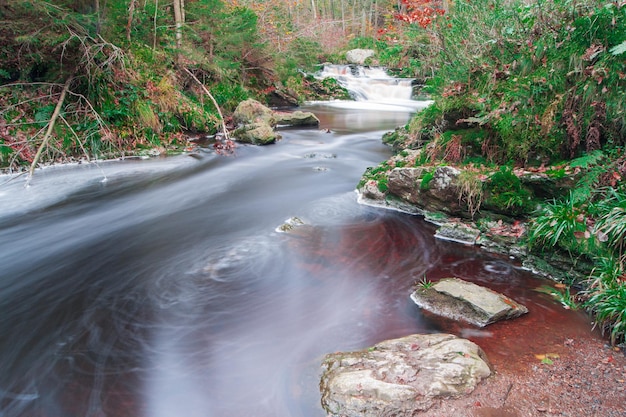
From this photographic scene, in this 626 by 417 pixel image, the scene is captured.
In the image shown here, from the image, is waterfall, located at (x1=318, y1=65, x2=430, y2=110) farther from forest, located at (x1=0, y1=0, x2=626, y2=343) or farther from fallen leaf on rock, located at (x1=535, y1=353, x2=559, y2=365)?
fallen leaf on rock, located at (x1=535, y1=353, x2=559, y2=365)

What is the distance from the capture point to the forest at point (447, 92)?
4.86 metres

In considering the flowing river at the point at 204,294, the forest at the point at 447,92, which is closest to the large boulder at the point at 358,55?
the forest at the point at 447,92

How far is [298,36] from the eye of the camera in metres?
21.9

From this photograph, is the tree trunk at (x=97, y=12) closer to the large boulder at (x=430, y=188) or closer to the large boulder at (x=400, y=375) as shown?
the large boulder at (x=430, y=188)

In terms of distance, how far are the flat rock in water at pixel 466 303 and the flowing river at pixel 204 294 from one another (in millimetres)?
125

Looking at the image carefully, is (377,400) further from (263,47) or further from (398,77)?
(398,77)

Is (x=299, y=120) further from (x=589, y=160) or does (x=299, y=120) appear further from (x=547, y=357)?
(x=547, y=357)

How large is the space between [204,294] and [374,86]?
20236 mm

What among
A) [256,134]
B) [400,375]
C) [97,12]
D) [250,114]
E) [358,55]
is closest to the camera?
[400,375]

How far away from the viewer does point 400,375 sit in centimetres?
310

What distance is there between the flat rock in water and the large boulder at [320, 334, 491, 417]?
573 mm

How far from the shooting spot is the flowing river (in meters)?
3.36

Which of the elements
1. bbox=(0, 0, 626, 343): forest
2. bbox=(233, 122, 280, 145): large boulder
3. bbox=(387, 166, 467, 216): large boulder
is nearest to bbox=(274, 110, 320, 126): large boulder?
bbox=(0, 0, 626, 343): forest

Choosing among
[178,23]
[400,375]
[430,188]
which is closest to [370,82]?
[178,23]
